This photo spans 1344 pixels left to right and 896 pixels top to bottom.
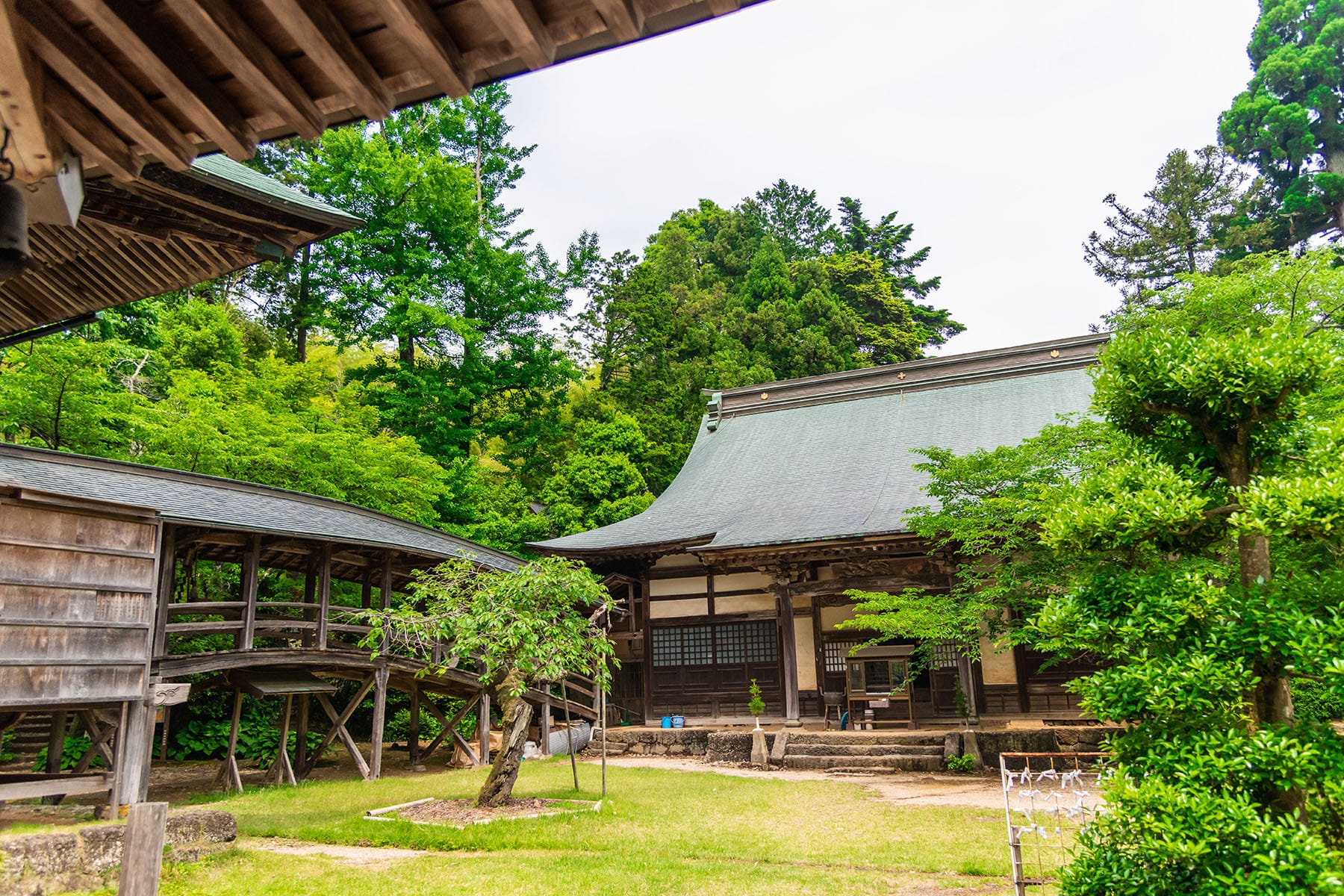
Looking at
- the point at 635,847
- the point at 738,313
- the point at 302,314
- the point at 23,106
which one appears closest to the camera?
the point at 23,106

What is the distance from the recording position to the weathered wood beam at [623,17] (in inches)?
86.1

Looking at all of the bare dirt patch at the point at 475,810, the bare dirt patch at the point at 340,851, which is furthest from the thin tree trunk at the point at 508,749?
the bare dirt patch at the point at 340,851

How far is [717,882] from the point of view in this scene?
24.0 ft

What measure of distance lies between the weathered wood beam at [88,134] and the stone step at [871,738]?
1545 cm

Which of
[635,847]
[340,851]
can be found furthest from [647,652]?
[340,851]

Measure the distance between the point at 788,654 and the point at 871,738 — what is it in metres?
2.48

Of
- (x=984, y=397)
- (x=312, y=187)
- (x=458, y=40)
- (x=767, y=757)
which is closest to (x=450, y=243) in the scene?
(x=312, y=187)

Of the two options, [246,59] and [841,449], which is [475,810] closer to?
[246,59]

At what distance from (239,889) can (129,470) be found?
704 centimetres

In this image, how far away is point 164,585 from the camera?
11.0 m

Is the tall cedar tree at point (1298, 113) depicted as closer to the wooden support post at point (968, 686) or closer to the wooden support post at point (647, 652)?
the wooden support post at point (968, 686)

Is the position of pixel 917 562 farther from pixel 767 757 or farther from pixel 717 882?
pixel 717 882

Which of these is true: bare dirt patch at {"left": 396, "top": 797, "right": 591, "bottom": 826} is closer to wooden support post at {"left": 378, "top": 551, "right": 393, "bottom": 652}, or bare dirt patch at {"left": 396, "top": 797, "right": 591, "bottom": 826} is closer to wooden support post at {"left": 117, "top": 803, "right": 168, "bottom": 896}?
wooden support post at {"left": 378, "top": 551, "right": 393, "bottom": 652}

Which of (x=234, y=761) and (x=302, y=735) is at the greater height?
(x=302, y=735)
